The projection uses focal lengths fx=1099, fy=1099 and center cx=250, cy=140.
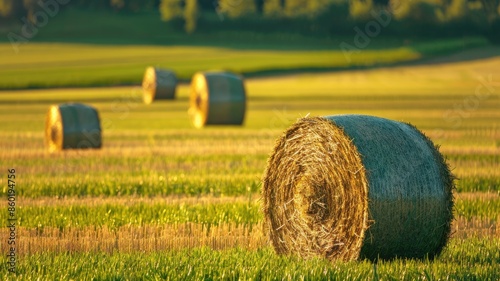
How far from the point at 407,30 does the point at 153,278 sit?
84230 millimetres

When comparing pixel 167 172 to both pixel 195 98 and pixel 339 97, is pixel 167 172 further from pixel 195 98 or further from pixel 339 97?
pixel 339 97

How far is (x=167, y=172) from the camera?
63.1 ft

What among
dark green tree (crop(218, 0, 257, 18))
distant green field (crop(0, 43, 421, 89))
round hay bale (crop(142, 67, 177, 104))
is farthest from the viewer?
dark green tree (crop(218, 0, 257, 18))

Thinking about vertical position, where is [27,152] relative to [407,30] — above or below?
below

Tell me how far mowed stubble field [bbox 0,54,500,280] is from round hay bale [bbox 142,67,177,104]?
23.5 ft

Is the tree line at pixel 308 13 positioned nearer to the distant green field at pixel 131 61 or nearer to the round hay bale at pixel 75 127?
the distant green field at pixel 131 61

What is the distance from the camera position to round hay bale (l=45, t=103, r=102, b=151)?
76.6 feet

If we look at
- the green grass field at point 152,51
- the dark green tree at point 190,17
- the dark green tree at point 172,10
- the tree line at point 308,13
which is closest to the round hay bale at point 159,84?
the green grass field at point 152,51

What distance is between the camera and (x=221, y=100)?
31.5 m

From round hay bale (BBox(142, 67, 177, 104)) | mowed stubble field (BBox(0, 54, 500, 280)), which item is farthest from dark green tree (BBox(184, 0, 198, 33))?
mowed stubble field (BBox(0, 54, 500, 280))

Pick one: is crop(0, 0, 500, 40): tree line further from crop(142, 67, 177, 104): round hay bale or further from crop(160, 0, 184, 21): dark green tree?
crop(142, 67, 177, 104): round hay bale

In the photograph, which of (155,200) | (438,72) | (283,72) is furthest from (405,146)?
(283,72)
